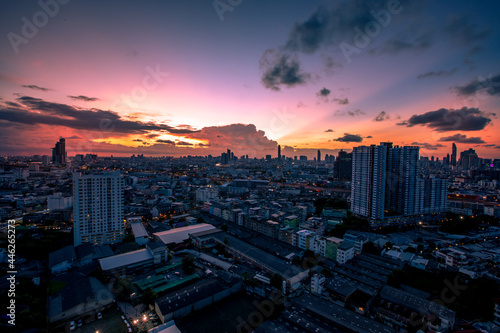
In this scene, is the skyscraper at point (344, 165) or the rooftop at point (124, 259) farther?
the skyscraper at point (344, 165)

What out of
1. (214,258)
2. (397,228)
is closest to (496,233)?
(397,228)

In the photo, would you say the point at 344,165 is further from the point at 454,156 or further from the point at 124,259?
the point at 124,259

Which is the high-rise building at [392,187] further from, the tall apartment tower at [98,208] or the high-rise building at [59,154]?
the high-rise building at [59,154]

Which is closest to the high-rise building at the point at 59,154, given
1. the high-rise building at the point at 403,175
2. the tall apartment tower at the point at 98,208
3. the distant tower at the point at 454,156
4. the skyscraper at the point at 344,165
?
the tall apartment tower at the point at 98,208

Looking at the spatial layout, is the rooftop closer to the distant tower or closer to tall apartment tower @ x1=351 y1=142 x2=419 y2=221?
tall apartment tower @ x1=351 y1=142 x2=419 y2=221

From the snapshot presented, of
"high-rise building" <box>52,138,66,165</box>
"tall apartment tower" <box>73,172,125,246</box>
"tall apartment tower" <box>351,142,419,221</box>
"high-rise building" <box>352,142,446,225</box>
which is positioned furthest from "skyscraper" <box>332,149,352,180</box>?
"high-rise building" <box>52,138,66,165</box>

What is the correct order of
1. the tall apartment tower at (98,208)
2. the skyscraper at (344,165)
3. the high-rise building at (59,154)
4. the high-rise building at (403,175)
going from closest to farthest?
the tall apartment tower at (98,208) → the high-rise building at (403,175) → the skyscraper at (344,165) → the high-rise building at (59,154)
